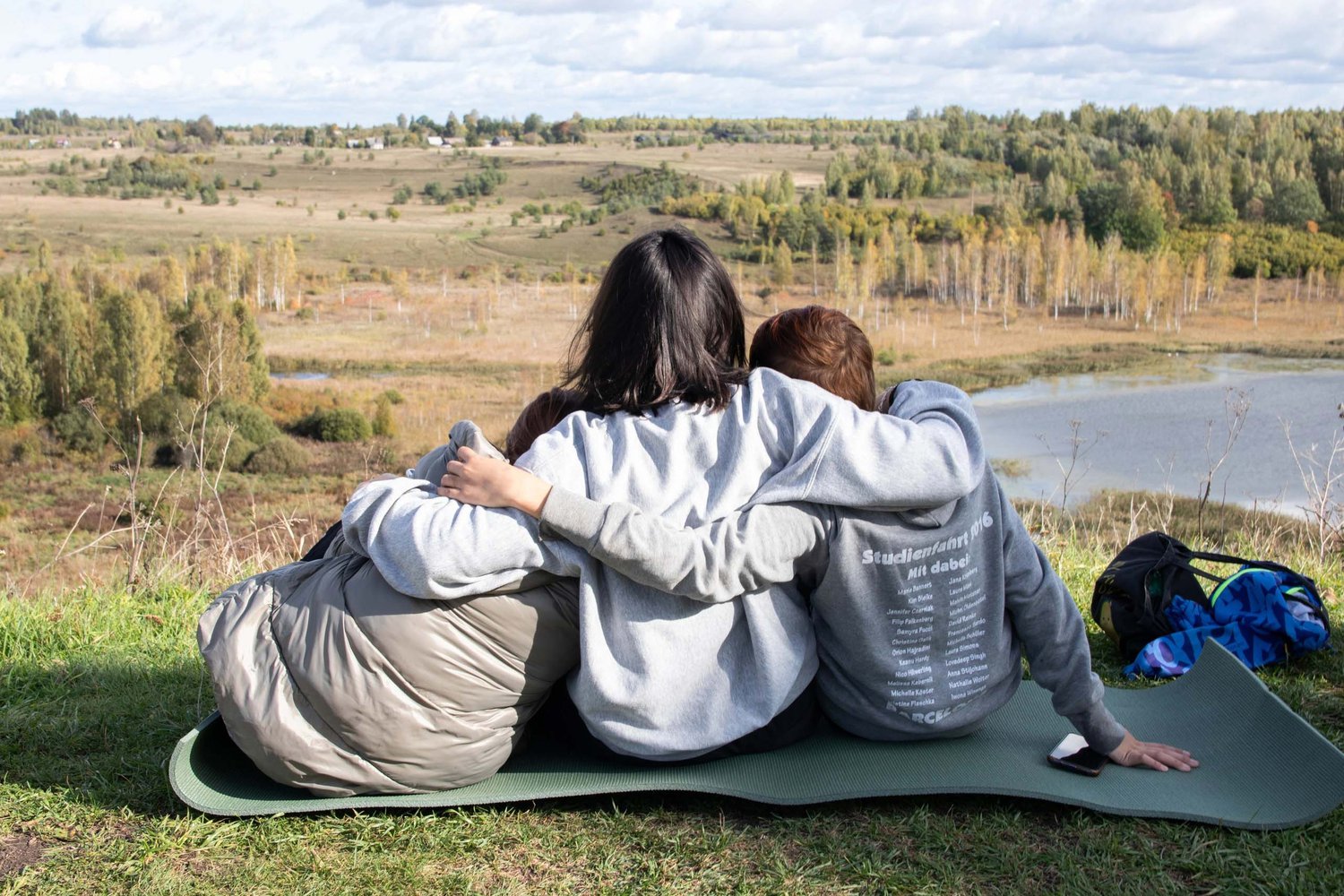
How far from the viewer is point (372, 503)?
7.58ft

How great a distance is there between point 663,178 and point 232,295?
38.1m

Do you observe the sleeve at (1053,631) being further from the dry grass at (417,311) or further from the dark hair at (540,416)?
the dry grass at (417,311)

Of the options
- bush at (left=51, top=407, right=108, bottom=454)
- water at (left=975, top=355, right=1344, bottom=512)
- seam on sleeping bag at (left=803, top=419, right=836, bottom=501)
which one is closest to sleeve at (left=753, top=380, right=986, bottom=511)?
seam on sleeping bag at (left=803, top=419, right=836, bottom=501)

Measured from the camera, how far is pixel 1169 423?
33719mm

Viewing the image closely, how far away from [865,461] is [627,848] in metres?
0.94

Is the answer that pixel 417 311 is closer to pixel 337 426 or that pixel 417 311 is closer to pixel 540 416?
pixel 337 426

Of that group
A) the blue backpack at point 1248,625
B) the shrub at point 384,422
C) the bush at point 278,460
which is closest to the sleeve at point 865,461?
the blue backpack at point 1248,625

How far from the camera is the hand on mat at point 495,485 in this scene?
223 centimetres

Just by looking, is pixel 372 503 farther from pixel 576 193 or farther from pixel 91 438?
pixel 576 193

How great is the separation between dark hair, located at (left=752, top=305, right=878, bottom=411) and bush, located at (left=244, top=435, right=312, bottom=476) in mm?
35291

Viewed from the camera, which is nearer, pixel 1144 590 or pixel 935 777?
pixel 935 777

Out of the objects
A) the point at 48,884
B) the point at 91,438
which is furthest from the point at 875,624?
the point at 91,438

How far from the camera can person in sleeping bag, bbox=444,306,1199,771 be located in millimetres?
2234

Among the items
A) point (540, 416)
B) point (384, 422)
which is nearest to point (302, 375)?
point (384, 422)
